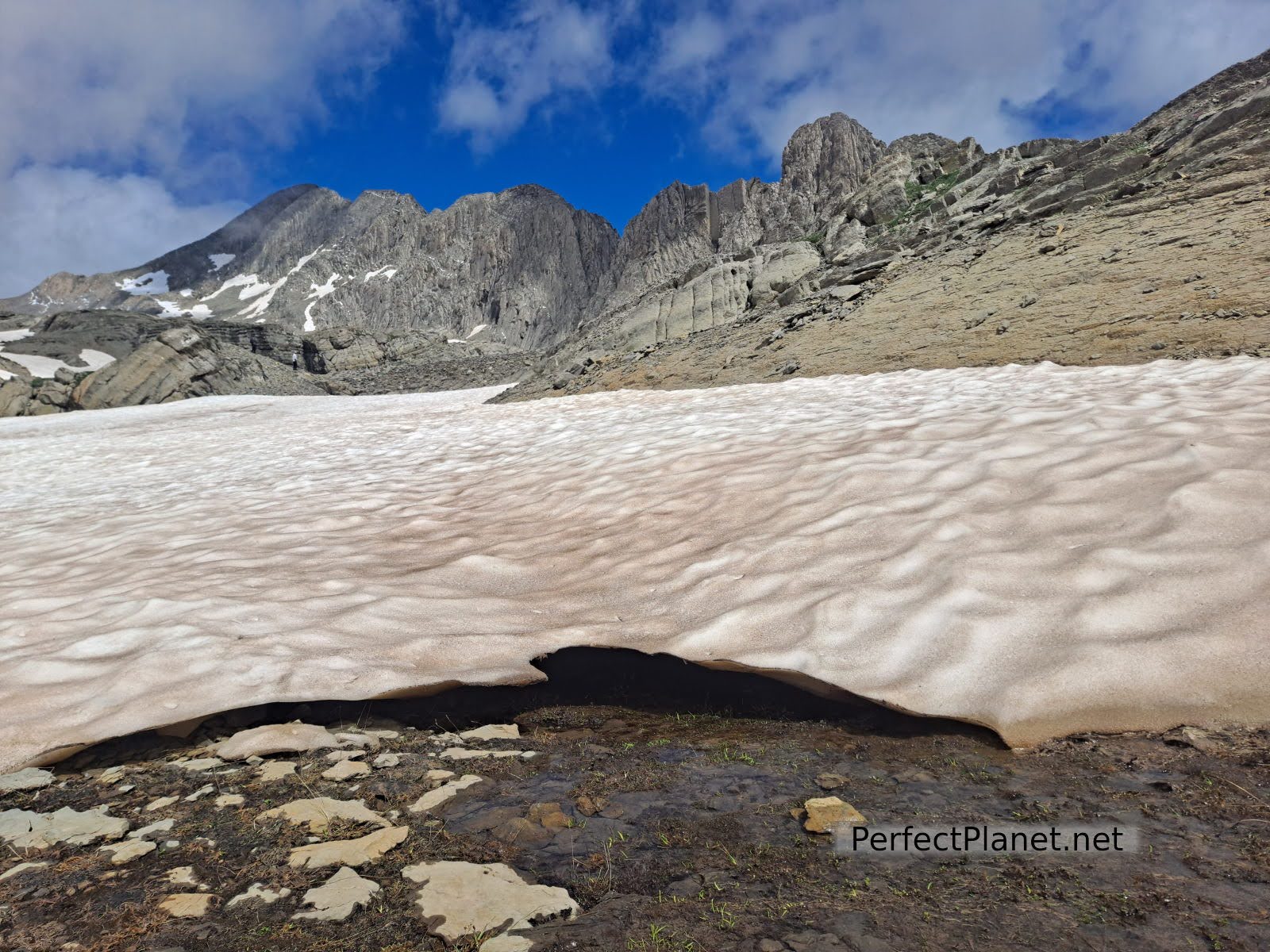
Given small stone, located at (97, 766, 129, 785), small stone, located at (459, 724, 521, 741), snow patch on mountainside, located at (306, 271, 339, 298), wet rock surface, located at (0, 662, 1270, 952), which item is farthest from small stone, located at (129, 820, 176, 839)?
snow patch on mountainside, located at (306, 271, 339, 298)

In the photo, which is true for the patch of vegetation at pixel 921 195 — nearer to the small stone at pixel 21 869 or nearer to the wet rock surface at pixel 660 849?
the wet rock surface at pixel 660 849

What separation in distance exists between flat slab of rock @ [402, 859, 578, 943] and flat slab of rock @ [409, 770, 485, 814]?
0.41 metres

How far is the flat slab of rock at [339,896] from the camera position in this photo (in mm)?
2113

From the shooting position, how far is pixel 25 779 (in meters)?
3.09

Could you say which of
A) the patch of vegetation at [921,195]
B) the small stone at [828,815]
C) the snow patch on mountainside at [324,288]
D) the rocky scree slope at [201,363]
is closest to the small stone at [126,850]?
the small stone at [828,815]

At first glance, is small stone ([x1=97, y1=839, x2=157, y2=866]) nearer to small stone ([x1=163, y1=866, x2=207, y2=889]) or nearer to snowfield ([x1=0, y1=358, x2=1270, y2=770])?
small stone ([x1=163, y1=866, x2=207, y2=889])

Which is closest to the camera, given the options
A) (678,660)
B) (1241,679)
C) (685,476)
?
(1241,679)

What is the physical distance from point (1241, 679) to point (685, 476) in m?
5.28

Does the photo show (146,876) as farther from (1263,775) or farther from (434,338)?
(434,338)

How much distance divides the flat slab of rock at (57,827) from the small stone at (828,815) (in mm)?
2613

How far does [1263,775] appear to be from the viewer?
2592 mm

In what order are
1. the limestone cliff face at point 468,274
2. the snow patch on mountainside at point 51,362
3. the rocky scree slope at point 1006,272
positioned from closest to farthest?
1. the rocky scree slope at point 1006,272
2. the snow patch on mountainside at point 51,362
3. the limestone cliff face at point 468,274

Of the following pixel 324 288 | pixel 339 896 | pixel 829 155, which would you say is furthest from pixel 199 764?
pixel 324 288

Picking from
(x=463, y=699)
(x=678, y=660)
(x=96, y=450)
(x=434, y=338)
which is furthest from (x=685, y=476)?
(x=434, y=338)
